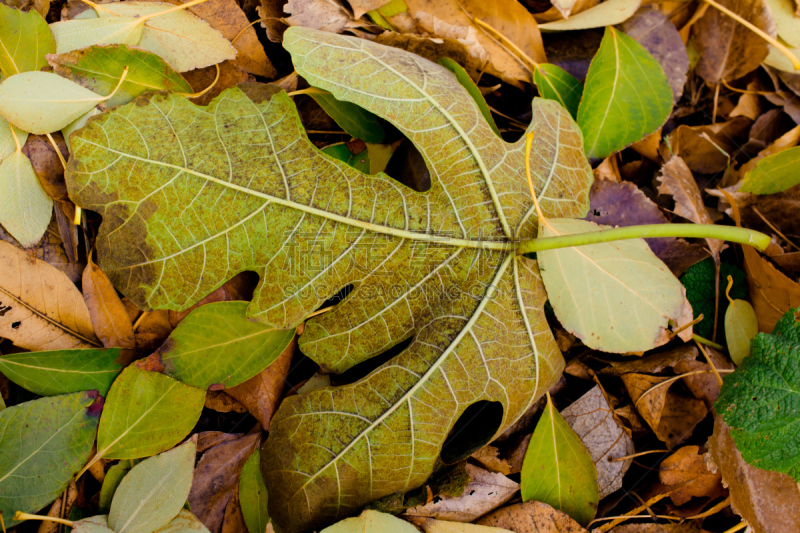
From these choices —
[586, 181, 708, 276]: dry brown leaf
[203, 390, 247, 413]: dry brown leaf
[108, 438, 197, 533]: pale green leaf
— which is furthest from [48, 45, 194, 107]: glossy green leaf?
[586, 181, 708, 276]: dry brown leaf

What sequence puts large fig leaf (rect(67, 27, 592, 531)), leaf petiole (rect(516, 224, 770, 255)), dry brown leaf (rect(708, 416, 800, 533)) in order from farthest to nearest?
dry brown leaf (rect(708, 416, 800, 533))
large fig leaf (rect(67, 27, 592, 531))
leaf petiole (rect(516, 224, 770, 255))

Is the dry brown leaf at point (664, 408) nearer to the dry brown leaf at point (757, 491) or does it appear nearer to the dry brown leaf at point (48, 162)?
the dry brown leaf at point (757, 491)

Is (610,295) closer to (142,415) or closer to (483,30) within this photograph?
(483,30)

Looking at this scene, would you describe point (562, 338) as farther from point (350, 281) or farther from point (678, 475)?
point (350, 281)

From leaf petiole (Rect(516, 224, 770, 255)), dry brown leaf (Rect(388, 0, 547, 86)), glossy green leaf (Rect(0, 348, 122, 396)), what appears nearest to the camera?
leaf petiole (Rect(516, 224, 770, 255))

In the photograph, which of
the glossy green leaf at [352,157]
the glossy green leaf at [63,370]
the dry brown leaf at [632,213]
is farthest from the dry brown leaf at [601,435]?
the glossy green leaf at [63,370]

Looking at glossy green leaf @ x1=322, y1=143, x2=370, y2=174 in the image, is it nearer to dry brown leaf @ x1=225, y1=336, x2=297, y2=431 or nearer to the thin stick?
dry brown leaf @ x1=225, y1=336, x2=297, y2=431
